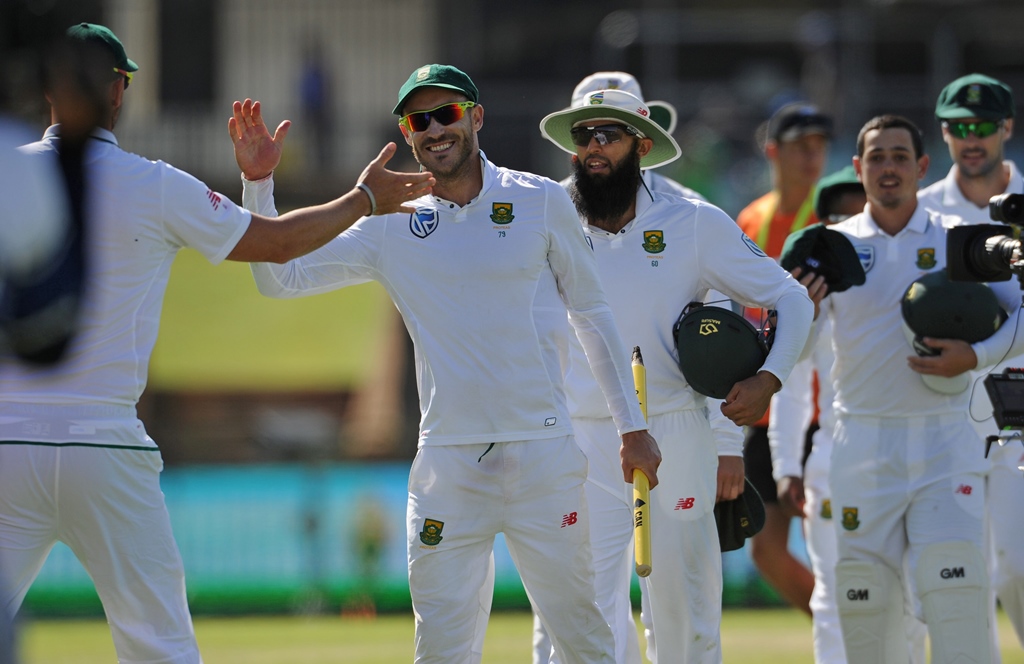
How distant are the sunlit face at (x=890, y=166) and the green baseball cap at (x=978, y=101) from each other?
640 millimetres

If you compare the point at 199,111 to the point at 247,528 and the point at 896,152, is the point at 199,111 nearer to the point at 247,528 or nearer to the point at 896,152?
the point at 247,528

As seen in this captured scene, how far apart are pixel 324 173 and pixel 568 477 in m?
14.8

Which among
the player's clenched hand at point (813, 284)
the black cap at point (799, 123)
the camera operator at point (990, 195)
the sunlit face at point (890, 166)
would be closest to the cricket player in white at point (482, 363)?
the player's clenched hand at point (813, 284)

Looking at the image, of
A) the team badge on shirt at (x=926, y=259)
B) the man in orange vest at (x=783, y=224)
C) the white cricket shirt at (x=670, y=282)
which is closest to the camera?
the white cricket shirt at (x=670, y=282)

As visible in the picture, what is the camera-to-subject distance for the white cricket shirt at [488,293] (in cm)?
599

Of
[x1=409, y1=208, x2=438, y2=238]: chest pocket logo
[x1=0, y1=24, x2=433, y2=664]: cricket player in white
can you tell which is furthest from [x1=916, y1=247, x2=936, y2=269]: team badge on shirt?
[x1=0, y1=24, x2=433, y2=664]: cricket player in white

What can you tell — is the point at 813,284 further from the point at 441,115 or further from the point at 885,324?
the point at 441,115

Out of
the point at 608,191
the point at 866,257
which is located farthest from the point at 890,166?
the point at 608,191

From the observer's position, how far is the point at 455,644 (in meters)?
5.89

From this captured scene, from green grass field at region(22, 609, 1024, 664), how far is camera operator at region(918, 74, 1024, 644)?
98.0 inches

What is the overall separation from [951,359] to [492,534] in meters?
2.40

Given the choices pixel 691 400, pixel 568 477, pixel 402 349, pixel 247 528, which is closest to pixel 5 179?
pixel 568 477

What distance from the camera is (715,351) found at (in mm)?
6590

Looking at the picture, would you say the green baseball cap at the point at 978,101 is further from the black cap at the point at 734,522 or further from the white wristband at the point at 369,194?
the white wristband at the point at 369,194
